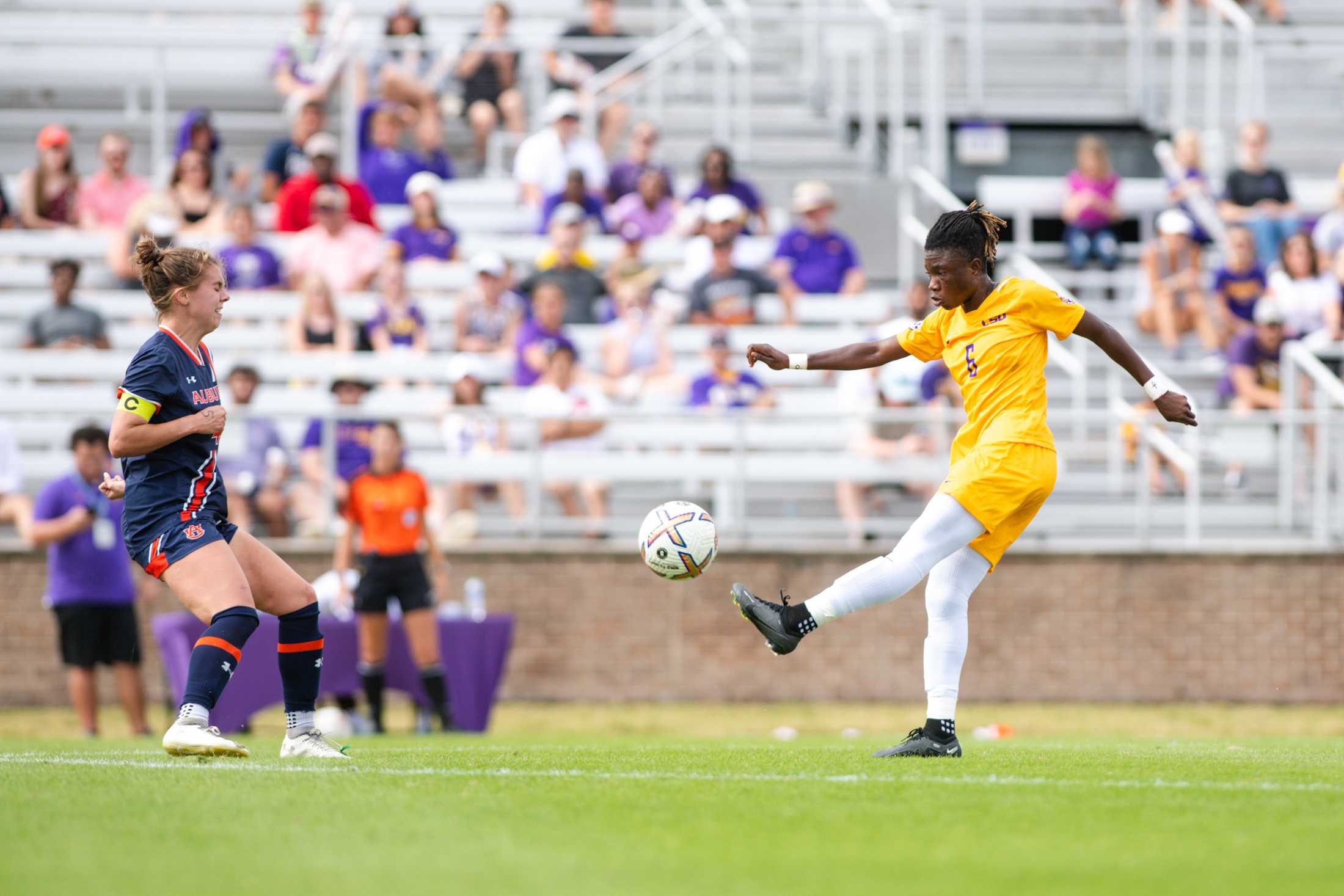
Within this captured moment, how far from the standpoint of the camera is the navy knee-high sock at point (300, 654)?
736cm

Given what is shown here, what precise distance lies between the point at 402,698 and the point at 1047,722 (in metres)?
5.38

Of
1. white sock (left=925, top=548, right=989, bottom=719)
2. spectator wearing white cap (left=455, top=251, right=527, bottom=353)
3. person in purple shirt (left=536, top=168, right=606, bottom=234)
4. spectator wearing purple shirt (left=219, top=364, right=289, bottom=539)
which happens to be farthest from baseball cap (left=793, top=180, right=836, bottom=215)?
white sock (left=925, top=548, right=989, bottom=719)

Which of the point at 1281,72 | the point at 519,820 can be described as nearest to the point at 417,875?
the point at 519,820

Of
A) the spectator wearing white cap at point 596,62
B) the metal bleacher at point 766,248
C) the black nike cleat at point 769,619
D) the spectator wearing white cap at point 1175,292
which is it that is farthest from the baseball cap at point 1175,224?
the black nike cleat at point 769,619

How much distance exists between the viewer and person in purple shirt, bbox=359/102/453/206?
61.1 ft

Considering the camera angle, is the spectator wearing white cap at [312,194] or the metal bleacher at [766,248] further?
the spectator wearing white cap at [312,194]

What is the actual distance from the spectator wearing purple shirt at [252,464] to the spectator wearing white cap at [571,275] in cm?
326

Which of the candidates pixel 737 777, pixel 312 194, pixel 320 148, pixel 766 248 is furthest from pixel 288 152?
pixel 737 777

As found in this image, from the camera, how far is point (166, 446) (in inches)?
277

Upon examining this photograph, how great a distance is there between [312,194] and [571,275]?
2849 mm

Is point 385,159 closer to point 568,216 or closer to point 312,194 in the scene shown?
point 312,194

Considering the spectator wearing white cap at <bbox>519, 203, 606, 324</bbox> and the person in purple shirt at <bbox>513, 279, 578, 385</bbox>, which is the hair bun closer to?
the person in purple shirt at <bbox>513, 279, 578, 385</bbox>

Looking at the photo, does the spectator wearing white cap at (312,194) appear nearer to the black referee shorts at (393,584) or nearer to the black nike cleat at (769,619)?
the black referee shorts at (393,584)

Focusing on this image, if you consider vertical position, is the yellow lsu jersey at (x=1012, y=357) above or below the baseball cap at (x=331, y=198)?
below
